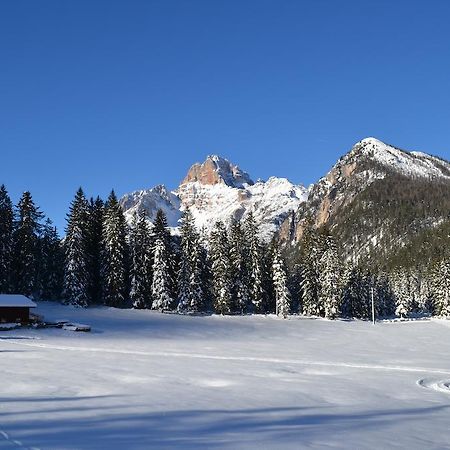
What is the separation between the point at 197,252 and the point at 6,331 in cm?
3166

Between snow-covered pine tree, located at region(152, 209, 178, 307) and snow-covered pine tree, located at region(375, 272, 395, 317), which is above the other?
snow-covered pine tree, located at region(152, 209, 178, 307)

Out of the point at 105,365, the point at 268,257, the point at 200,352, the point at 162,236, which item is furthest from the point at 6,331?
the point at 268,257

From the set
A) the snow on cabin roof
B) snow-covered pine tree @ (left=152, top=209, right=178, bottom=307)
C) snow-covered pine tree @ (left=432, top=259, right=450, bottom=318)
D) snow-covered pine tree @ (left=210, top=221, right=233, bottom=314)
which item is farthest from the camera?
snow-covered pine tree @ (left=432, top=259, right=450, bottom=318)

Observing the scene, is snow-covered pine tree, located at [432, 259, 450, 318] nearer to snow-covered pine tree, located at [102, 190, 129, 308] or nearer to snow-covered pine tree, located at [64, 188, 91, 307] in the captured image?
snow-covered pine tree, located at [102, 190, 129, 308]

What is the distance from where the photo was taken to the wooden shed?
47844 mm

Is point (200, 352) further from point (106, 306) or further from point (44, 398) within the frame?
point (106, 306)

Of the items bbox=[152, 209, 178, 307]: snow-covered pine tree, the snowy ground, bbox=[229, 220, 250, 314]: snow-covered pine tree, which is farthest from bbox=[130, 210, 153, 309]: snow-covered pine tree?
the snowy ground

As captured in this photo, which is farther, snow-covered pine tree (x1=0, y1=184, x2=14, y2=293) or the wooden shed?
snow-covered pine tree (x1=0, y1=184, x2=14, y2=293)

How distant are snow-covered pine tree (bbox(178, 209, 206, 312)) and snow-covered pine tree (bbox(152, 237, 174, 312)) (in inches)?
82.1

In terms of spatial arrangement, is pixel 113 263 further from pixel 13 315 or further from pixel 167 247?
pixel 13 315

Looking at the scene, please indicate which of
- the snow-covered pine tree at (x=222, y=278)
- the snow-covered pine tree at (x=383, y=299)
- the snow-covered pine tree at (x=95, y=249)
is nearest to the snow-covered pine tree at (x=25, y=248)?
the snow-covered pine tree at (x=95, y=249)

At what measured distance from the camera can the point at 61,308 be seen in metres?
58.6

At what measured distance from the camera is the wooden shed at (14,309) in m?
47.8

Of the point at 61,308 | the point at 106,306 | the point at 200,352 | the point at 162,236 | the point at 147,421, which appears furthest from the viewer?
the point at 162,236
